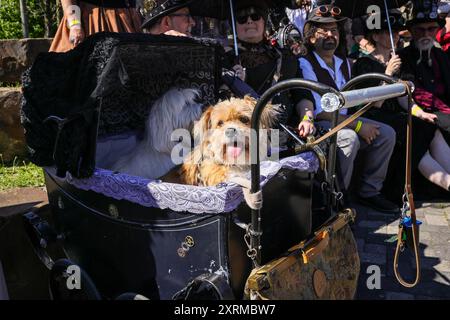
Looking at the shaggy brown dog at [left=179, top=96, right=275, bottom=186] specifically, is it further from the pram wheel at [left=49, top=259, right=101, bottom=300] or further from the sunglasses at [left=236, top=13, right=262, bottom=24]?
the sunglasses at [left=236, top=13, right=262, bottom=24]

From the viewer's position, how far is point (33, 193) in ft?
10.9

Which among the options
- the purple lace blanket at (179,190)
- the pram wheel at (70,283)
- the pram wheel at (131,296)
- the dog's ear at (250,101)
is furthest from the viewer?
the dog's ear at (250,101)

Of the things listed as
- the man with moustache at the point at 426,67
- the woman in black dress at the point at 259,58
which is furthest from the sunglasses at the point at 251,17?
the man with moustache at the point at 426,67

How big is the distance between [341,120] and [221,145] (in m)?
1.74

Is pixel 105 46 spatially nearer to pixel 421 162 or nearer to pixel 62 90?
pixel 62 90

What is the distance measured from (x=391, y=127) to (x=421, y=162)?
0.53 metres

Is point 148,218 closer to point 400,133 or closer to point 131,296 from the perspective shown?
point 131,296

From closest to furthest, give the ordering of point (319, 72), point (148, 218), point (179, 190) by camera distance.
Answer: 1. point (179, 190)
2. point (148, 218)
3. point (319, 72)

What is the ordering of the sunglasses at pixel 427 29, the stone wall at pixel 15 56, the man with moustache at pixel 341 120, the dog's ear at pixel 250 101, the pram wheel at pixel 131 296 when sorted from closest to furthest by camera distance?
the pram wheel at pixel 131 296, the dog's ear at pixel 250 101, the man with moustache at pixel 341 120, the sunglasses at pixel 427 29, the stone wall at pixel 15 56

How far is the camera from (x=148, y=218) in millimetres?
2049

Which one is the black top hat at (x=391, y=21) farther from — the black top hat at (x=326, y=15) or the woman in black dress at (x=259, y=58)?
the woman in black dress at (x=259, y=58)

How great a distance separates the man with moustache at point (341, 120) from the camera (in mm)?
3744

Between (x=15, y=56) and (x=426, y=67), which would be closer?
(x=426, y=67)

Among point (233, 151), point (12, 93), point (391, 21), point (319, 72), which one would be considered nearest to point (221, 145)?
point (233, 151)
